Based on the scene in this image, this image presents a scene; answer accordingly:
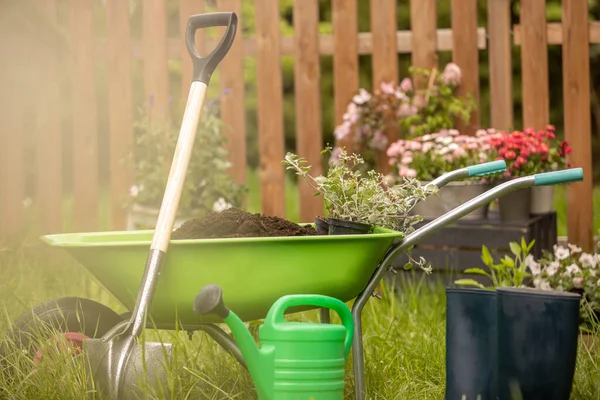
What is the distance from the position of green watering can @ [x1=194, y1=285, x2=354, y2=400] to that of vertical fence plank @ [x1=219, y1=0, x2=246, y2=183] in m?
2.67

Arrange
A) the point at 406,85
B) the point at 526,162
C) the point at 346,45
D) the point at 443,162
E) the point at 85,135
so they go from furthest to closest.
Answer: the point at 85,135 → the point at 346,45 → the point at 406,85 → the point at 443,162 → the point at 526,162

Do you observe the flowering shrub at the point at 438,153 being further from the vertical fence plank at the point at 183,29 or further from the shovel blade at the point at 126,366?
the shovel blade at the point at 126,366

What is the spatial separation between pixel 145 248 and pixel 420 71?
250 centimetres

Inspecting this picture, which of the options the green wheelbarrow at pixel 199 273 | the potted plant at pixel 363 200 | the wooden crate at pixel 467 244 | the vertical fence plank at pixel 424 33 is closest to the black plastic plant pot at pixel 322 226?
the potted plant at pixel 363 200

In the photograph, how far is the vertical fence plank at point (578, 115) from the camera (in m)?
4.01

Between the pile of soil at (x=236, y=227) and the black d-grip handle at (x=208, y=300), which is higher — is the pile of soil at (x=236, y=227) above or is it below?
above

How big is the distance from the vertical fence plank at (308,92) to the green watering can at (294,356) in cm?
247

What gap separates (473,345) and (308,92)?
250cm

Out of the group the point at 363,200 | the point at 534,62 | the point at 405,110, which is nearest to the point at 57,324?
the point at 363,200

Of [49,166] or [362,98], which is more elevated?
[362,98]

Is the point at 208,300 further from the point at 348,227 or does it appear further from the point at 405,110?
the point at 405,110

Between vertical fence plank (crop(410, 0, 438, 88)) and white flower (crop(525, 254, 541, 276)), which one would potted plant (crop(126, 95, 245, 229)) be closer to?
vertical fence plank (crop(410, 0, 438, 88))

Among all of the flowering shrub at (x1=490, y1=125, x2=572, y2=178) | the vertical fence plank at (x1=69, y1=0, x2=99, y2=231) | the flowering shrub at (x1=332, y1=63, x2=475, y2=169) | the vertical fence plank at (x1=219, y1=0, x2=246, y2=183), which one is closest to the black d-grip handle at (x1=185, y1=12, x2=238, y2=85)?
the flowering shrub at (x1=490, y1=125, x2=572, y2=178)

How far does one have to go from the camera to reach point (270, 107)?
4.38 metres
